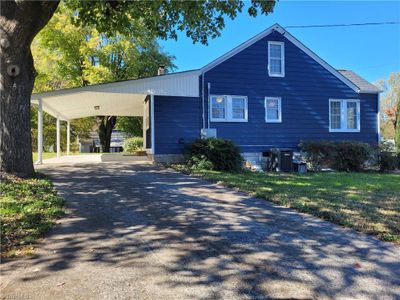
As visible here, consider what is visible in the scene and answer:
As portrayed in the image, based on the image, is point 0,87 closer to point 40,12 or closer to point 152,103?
point 40,12

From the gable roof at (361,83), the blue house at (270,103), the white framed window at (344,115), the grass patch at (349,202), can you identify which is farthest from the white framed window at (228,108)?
the gable roof at (361,83)

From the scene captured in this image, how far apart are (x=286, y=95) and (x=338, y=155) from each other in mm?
3612

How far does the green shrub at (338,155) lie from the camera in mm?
17000

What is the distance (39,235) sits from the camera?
5.15 m

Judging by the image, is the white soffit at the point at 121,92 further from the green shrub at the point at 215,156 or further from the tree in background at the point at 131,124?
the tree in background at the point at 131,124

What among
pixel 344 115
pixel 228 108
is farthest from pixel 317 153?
pixel 228 108

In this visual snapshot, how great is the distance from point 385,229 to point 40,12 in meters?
7.85

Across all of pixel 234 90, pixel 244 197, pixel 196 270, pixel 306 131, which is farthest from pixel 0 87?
pixel 306 131

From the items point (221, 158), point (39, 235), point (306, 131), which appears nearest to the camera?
point (39, 235)

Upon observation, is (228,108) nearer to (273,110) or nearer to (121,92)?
(273,110)

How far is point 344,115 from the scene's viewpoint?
19281 mm

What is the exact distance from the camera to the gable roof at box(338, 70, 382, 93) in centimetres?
1937

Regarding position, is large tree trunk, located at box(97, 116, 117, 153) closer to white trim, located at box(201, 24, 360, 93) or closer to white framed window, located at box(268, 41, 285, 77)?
white trim, located at box(201, 24, 360, 93)

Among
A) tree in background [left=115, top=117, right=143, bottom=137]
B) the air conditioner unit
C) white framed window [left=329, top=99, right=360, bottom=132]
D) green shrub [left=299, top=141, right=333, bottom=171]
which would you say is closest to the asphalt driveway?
the air conditioner unit
